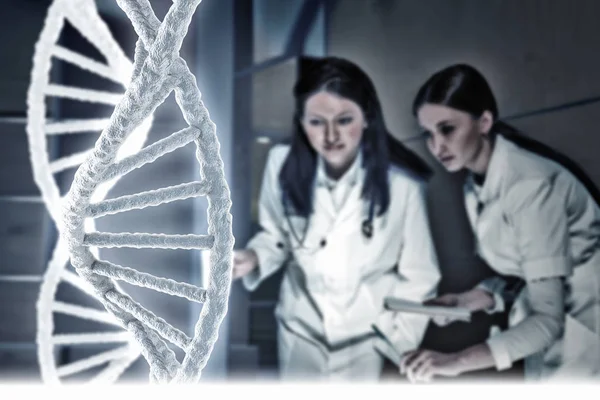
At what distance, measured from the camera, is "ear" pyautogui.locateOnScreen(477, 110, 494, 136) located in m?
1.42

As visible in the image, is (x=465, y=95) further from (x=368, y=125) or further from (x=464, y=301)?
(x=464, y=301)

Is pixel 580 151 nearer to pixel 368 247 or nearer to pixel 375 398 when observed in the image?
pixel 368 247

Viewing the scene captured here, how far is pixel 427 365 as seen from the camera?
1438 millimetres

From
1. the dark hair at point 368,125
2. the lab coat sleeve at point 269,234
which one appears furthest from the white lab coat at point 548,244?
the lab coat sleeve at point 269,234

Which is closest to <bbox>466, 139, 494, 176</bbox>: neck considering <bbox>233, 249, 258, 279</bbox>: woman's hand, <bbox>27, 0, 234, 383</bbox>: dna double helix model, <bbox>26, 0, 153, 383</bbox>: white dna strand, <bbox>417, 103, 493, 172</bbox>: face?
<bbox>417, 103, 493, 172</bbox>: face

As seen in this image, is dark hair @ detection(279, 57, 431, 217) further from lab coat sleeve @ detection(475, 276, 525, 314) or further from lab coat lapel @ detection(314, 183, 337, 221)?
lab coat sleeve @ detection(475, 276, 525, 314)

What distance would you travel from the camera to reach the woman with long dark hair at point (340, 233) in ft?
4.72

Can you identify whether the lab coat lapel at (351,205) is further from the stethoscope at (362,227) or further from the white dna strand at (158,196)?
the white dna strand at (158,196)

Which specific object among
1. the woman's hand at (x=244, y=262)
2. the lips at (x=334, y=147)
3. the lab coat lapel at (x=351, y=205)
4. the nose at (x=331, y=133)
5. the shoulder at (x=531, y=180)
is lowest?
the woman's hand at (x=244, y=262)

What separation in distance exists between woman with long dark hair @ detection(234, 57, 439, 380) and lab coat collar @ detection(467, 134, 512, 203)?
144 mm

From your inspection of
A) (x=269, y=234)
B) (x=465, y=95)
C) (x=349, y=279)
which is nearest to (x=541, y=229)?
(x=465, y=95)

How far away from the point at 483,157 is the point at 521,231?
0.20 meters

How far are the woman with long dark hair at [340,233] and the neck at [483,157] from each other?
0.39 ft

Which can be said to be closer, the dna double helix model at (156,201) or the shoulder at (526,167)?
the dna double helix model at (156,201)
